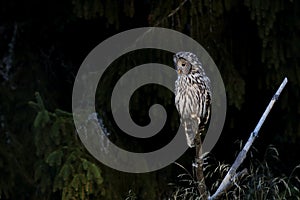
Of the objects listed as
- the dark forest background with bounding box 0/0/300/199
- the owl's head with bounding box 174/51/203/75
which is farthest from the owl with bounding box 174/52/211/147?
the dark forest background with bounding box 0/0/300/199

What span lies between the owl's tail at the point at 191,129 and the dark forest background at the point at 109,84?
737mm

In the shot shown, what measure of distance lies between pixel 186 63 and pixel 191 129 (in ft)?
1.08

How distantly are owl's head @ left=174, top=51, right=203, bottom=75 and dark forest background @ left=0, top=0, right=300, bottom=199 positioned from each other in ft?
3.36

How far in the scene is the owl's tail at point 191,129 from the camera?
296cm

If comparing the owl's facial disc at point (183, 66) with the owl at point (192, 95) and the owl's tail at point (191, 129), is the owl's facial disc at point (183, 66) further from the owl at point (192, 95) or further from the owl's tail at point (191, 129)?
the owl's tail at point (191, 129)

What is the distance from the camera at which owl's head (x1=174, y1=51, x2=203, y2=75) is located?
2.74m

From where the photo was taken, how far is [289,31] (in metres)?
4.23

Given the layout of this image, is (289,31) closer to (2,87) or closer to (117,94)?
(117,94)

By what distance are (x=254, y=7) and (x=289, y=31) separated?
1.00 feet

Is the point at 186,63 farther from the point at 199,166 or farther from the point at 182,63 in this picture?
the point at 199,166

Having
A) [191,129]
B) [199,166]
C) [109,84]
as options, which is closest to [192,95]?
[191,129]

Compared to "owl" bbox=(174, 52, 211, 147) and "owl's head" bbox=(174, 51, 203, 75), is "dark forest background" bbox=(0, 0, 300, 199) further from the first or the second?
"owl's head" bbox=(174, 51, 203, 75)

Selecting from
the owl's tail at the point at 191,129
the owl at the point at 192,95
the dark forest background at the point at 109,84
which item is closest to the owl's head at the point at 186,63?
the owl at the point at 192,95

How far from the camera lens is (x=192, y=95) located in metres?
2.92
